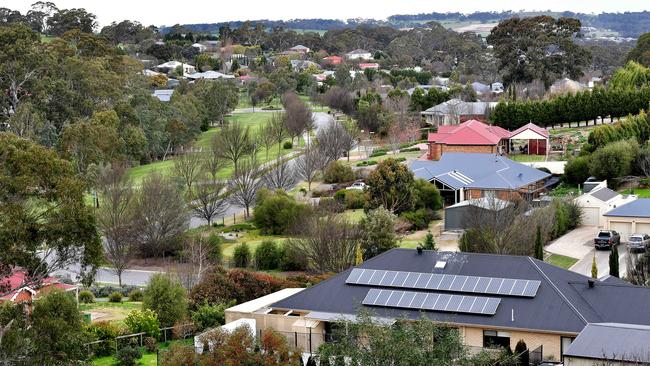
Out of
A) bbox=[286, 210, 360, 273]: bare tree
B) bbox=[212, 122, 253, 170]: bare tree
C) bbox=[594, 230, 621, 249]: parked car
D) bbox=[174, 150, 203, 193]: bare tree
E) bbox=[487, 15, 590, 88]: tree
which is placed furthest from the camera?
bbox=[487, 15, 590, 88]: tree

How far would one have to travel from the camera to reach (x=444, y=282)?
2839 cm

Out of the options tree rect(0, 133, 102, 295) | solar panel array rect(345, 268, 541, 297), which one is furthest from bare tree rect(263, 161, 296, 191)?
tree rect(0, 133, 102, 295)

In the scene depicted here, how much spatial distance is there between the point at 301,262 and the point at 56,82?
33.1 metres

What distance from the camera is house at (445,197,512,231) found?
147 feet

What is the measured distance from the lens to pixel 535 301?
88.8ft

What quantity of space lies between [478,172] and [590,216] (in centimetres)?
899

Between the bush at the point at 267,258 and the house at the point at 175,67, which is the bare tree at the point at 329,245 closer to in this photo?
the bush at the point at 267,258

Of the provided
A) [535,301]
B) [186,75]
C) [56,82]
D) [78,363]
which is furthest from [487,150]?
[186,75]

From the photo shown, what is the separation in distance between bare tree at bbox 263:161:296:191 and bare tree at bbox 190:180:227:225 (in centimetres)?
341

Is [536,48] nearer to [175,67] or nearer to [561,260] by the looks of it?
[175,67]

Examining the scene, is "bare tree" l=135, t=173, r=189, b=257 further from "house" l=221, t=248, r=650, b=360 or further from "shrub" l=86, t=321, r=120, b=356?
"house" l=221, t=248, r=650, b=360

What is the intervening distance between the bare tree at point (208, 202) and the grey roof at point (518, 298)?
24.4m

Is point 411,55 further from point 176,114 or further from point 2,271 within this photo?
point 2,271

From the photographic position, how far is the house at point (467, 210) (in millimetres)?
44875
